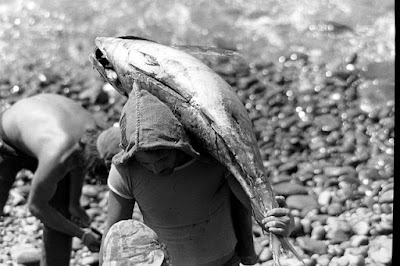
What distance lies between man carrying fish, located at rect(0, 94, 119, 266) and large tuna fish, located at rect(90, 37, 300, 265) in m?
0.90

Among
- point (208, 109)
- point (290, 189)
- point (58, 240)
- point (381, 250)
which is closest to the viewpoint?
point (208, 109)

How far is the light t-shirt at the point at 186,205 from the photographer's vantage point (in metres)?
4.59

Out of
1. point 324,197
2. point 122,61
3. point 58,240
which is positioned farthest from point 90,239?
point 324,197

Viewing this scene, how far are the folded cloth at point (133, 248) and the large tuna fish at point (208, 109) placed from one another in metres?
0.87

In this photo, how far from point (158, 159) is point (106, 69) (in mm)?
767

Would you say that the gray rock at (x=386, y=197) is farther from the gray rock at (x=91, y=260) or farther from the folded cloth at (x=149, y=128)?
the folded cloth at (x=149, y=128)

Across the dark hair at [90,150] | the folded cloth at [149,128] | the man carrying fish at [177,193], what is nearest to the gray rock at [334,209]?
the dark hair at [90,150]

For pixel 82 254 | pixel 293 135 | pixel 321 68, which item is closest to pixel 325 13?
pixel 321 68

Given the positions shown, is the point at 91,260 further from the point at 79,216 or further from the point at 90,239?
the point at 90,239

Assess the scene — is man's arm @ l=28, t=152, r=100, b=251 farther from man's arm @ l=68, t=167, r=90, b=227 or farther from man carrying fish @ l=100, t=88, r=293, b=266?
man carrying fish @ l=100, t=88, r=293, b=266

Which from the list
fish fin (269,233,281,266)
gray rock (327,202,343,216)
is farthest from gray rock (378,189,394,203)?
fish fin (269,233,281,266)

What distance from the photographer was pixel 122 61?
4.70 meters

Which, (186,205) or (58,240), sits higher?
(186,205)
